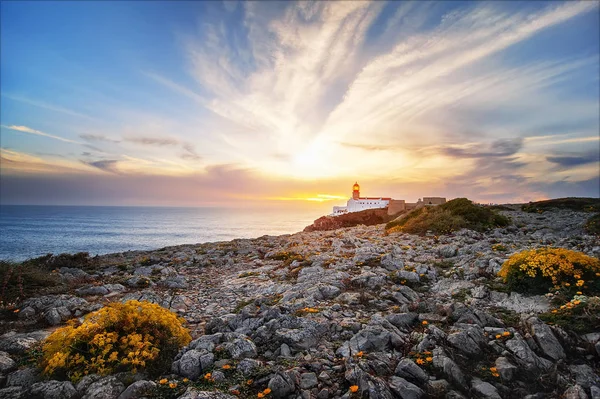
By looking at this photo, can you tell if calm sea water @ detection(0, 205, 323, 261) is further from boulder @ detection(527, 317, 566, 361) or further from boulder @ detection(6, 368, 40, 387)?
boulder @ detection(527, 317, 566, 361)

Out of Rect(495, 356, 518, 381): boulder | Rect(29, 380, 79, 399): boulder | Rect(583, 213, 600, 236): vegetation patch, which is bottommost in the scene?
Rect(29, 380, 79, 399): boulder

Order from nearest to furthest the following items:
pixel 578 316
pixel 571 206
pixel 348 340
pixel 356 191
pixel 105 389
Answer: pixel 105 389, pixel 578 316, pixel 348 340, pixel 571 206, pixel 356 191

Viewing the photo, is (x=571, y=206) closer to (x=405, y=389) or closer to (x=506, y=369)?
(x=506, y=369)

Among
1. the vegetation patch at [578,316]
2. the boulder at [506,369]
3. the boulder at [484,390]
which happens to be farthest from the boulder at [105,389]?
the vegetation patch at [578,316]

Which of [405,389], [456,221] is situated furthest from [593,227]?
[405,389]

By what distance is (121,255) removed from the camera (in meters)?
24.5

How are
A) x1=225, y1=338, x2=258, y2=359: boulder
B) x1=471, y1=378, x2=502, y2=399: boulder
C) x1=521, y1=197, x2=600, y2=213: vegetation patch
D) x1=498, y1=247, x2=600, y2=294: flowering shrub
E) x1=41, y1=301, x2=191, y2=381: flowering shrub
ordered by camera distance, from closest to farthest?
x1=471, y1=378, x2=502, y2=399: boulder < x1=41, y1=301, x2=191, y2=381: flowering shrub < x1=225, y1=338, x2=258, y2=359: boulder < x1=498, y1=247, x2=600, y2=294: flowering shrub < x1=521, y1=197, x2=600, y2=213: vegetation patch

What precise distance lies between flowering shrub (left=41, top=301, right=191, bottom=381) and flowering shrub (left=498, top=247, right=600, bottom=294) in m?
9.76

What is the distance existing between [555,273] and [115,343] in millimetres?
11552

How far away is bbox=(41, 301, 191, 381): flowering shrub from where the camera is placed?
5.64 metres

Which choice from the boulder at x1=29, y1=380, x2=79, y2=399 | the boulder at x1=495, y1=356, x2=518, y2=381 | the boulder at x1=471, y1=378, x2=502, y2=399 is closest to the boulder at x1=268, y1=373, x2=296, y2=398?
the boulder at x1=471, y1=378, x2=502, y2=399

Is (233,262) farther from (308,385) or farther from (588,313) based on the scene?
(588,313)

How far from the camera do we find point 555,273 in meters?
8.99

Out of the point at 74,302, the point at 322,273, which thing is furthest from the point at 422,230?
the point at 74,302
